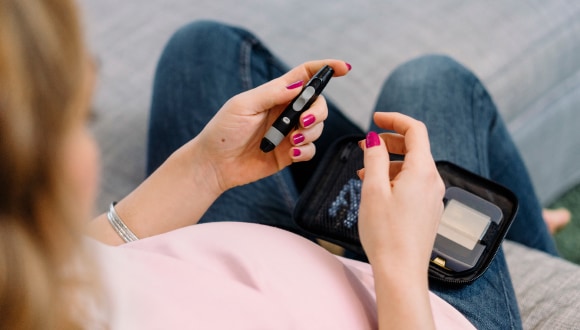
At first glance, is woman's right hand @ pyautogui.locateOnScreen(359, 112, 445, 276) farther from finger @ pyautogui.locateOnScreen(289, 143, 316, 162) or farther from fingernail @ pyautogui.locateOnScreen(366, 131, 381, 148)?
finger @ pyautogui.locateOnScreen(289, 143, 316, 162)

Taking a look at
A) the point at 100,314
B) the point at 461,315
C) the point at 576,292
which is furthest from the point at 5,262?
the point at 576,292

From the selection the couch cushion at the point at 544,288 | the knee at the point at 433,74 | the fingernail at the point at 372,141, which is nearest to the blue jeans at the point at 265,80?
the knee at the point at 433,74

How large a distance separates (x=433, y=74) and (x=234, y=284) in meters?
0.48

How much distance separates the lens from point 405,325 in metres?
0.45

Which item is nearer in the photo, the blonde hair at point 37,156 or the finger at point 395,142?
the blonde hair at point 37,156

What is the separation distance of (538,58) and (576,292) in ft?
1.74

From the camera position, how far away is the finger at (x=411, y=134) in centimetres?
Answer: 53

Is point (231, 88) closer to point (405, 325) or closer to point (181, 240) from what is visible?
point (181, 240)

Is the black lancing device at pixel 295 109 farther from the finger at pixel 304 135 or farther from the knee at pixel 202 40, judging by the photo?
the knee at pixel 202 40

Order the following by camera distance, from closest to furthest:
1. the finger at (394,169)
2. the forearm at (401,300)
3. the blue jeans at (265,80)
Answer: the forearm at (401,300)
the finger at (394,169)
the blue jeans at (265,80)

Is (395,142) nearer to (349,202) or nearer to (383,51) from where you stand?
(349,202)

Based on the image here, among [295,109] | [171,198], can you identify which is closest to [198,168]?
[171,198]

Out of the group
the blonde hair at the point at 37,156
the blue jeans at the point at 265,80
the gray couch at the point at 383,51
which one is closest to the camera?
the blonde hair at the point at 37,156

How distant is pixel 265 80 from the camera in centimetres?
83
